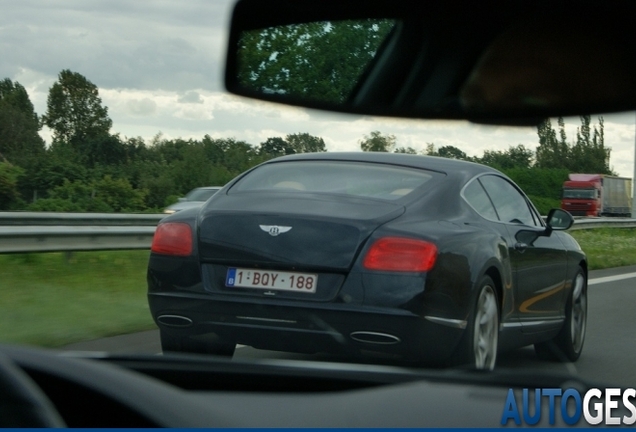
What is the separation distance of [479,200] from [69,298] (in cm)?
472

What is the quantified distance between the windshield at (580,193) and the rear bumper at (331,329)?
2490 inches

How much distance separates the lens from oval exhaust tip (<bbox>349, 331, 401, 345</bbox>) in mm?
6066

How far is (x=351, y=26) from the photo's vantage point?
9.43ft

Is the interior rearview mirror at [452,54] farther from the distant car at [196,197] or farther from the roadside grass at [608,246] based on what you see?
the distant car at [196,197]

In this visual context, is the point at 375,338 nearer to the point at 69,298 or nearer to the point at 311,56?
the point at 311,56

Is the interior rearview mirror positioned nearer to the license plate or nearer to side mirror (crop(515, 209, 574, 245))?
the license plate

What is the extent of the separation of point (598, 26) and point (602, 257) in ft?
64.8

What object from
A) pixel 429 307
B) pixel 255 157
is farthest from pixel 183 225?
pixel 255 157

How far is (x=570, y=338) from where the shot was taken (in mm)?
8258

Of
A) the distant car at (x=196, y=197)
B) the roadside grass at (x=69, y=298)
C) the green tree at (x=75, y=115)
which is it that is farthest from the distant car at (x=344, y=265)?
the green tree at (x=75, y=115)

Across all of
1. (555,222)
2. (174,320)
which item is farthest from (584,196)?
(174,320)

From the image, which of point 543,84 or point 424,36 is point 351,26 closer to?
point 424,36

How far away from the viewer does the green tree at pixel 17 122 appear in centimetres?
9169

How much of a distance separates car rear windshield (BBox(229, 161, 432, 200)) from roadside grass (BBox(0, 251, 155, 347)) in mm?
1885
